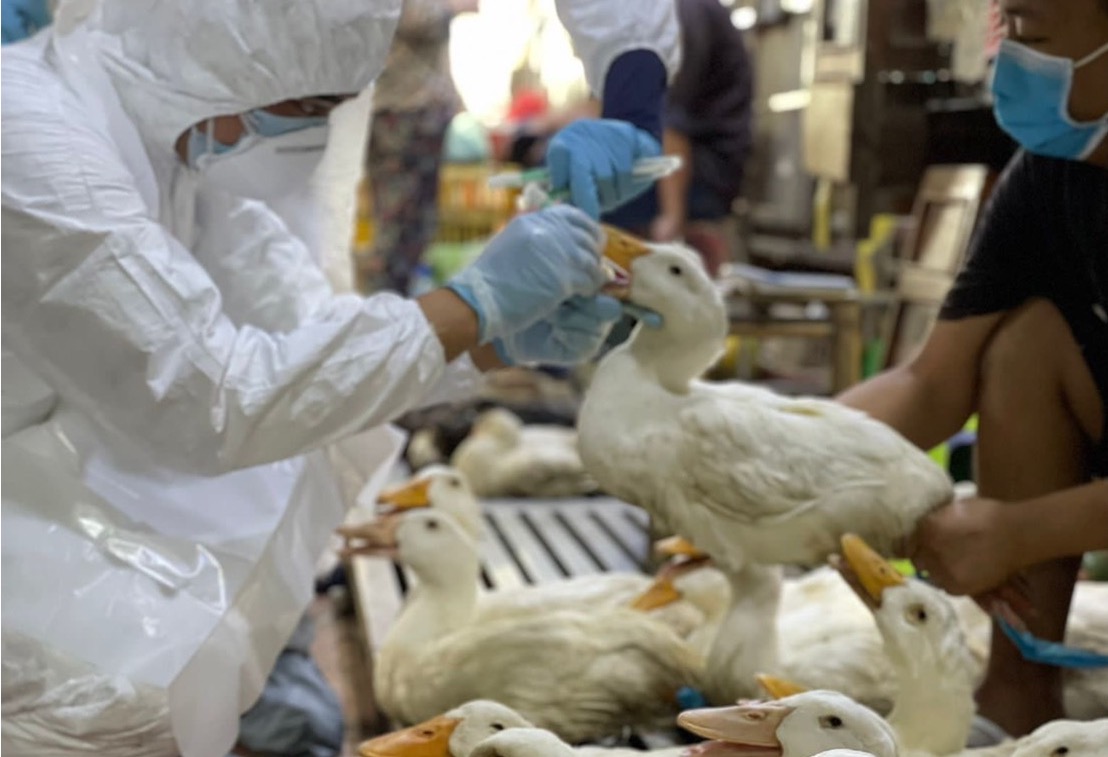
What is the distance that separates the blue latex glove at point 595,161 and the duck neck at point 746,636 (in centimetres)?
56

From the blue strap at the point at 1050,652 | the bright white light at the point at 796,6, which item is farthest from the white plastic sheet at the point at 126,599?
the bright white light at the point at 796,6

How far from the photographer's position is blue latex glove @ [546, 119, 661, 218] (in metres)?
1.77

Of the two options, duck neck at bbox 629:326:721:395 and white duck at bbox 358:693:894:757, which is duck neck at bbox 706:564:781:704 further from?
white duck at bbox 358:693:894:757


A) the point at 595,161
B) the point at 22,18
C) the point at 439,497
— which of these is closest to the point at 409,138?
the point at 439,497

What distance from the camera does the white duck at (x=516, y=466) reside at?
3785 millimetres

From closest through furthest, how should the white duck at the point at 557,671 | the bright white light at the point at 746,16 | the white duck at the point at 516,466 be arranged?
1. the white duck at the point at 557,671
2. the white duck at the point at 516,466
3. the bright white light at the point at 746,16

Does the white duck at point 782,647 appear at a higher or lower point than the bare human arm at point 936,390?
lower

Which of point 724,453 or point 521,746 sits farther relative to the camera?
point 724,453

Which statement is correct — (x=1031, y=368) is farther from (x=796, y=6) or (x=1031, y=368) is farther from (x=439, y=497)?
(x=796, y=6)

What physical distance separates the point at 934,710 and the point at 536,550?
63.1 inches

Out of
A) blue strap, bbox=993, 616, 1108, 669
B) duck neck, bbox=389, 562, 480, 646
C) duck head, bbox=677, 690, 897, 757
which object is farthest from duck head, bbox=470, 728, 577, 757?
duck neck, bbox=389, 562, 480, 646

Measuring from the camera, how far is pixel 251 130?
1.72 metres

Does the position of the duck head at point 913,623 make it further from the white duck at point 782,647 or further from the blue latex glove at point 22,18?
the blue latex glove at point 22,18

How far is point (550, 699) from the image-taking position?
204 cm
